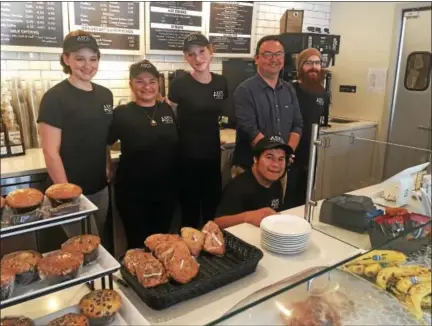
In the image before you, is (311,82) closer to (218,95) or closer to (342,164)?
(218,95)

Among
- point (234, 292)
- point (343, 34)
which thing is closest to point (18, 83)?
point (234, 292)

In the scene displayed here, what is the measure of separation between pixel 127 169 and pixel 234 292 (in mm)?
1283

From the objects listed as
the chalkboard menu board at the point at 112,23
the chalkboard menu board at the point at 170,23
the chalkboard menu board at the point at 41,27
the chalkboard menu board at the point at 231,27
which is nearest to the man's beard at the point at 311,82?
the chalkboard menu board at the point at 231,27

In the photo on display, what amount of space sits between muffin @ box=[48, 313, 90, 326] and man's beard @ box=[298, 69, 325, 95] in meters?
2.52

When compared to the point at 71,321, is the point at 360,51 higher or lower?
higher

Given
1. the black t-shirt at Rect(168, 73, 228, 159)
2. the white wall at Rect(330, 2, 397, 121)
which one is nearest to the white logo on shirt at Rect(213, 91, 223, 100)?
the black t-shirt at Rect(168, 73, 228, 159)

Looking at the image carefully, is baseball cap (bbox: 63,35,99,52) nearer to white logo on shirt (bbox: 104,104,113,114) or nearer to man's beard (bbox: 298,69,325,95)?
white logo on shirt (bbox: 104,104,113,114)

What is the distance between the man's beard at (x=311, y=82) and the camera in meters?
3.07

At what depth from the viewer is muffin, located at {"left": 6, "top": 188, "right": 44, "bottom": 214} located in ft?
2.67

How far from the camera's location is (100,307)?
3.07 ft

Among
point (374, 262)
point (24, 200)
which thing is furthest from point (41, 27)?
point (374, 262)

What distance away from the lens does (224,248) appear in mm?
1284

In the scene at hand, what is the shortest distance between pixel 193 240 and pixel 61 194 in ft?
1.55

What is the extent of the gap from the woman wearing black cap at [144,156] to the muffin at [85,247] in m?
1.17
